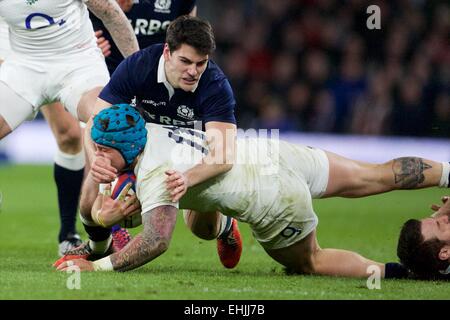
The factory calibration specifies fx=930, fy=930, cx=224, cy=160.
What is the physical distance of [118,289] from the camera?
16.9ft

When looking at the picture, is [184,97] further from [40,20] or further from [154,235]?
[40,20]

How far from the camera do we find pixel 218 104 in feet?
20.1

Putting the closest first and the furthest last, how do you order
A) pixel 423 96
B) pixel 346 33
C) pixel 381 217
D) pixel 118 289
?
pixel 118 289 → pixel 381 217 → pixel 423 96 → pixel 346 33

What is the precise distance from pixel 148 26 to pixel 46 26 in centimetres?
146

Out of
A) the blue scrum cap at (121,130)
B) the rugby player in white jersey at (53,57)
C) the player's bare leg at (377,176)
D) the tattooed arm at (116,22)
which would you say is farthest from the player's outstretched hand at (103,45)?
the player's bare leg at (377,176)

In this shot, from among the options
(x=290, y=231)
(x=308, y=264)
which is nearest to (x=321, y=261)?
(x=308, y=264)

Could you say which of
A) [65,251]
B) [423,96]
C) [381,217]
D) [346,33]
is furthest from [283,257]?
[346,33]

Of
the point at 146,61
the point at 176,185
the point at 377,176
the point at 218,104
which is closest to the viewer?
the point at 176,185

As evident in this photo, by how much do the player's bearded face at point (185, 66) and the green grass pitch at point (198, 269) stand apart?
1.27m

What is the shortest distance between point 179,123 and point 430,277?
6.65ft

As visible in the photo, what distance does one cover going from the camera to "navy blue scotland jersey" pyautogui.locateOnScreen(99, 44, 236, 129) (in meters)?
6.15

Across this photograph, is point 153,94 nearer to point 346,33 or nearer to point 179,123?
point 179,123

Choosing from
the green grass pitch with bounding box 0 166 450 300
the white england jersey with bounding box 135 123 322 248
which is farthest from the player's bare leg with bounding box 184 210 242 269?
the white england jersey with bounding box 135 123 322 248

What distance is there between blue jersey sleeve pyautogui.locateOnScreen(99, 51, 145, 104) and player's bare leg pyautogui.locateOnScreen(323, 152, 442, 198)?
56.2 inches
